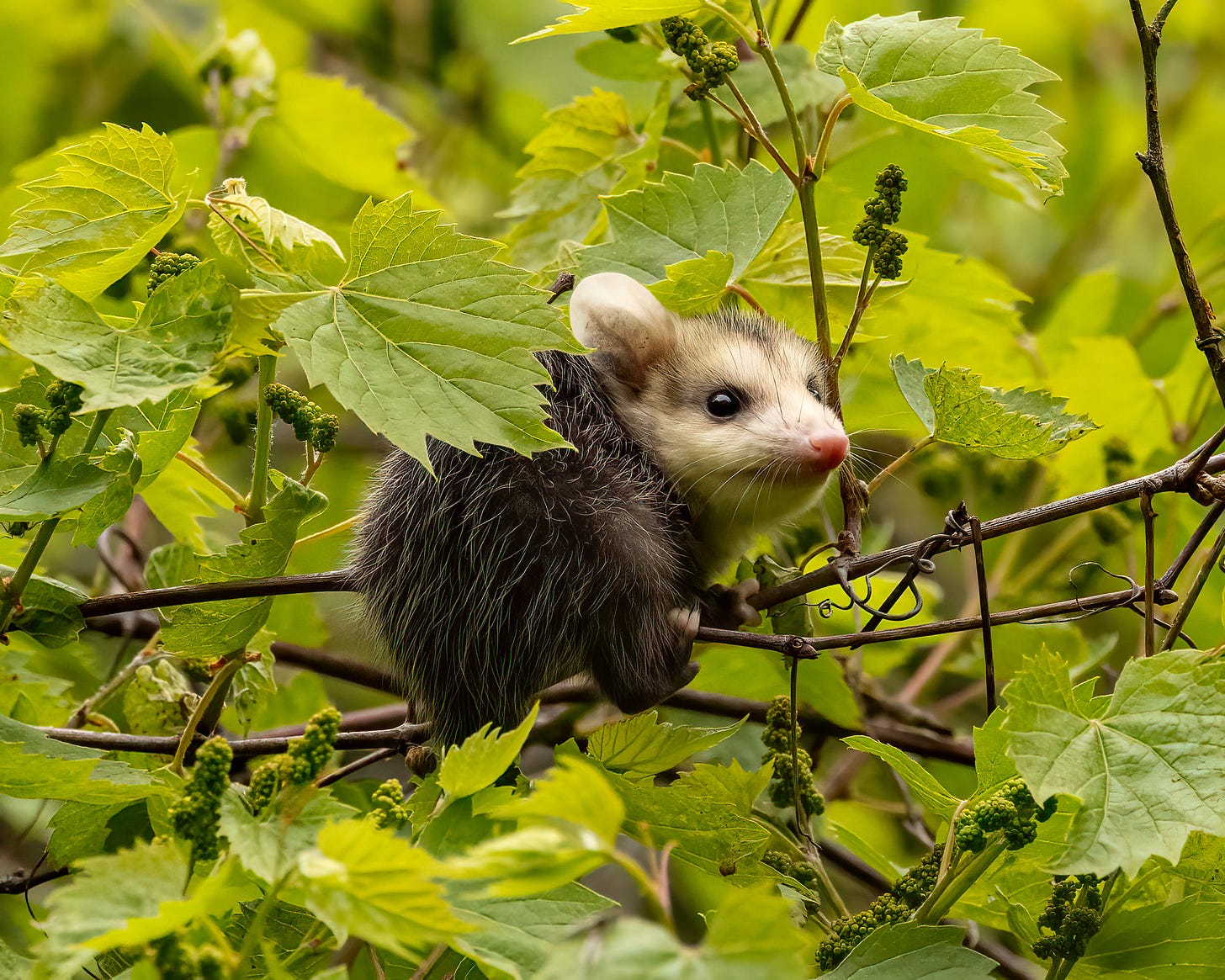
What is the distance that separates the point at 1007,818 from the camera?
125cm

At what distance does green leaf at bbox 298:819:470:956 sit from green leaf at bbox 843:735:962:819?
0.58 metres

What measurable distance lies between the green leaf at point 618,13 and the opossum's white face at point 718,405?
1.37ft

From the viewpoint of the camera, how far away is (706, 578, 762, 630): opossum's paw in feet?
6.08

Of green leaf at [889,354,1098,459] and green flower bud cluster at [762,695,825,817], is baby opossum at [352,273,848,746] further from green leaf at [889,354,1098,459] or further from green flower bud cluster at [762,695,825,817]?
green leaf at [889,354,1098,459]

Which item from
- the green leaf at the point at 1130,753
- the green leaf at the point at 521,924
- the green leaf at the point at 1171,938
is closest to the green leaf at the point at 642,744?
the green leaf at the point at 521,924

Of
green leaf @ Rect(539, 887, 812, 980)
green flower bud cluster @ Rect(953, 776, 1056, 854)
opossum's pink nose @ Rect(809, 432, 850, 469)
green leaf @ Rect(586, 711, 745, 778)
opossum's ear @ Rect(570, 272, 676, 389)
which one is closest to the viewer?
green leaf @ Rect(539, 887, 812, 980)

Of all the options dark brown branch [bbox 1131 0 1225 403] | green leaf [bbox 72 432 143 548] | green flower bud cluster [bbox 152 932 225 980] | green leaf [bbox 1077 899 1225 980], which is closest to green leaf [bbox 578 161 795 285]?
dark brown branch [bbox 1131 0 1225 403]

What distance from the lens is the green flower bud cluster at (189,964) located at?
1.04m

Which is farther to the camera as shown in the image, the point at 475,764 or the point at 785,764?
the point at 785,764

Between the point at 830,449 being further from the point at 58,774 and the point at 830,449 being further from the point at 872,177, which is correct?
the point at 58,774

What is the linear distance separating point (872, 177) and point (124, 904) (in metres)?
1.93

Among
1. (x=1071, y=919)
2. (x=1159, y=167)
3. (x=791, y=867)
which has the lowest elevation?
(x=791, y=867)

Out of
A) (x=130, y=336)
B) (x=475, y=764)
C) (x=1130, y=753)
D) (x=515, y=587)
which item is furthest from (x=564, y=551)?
(x=1130, y=753)

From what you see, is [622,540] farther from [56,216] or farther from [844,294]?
[56,216]
